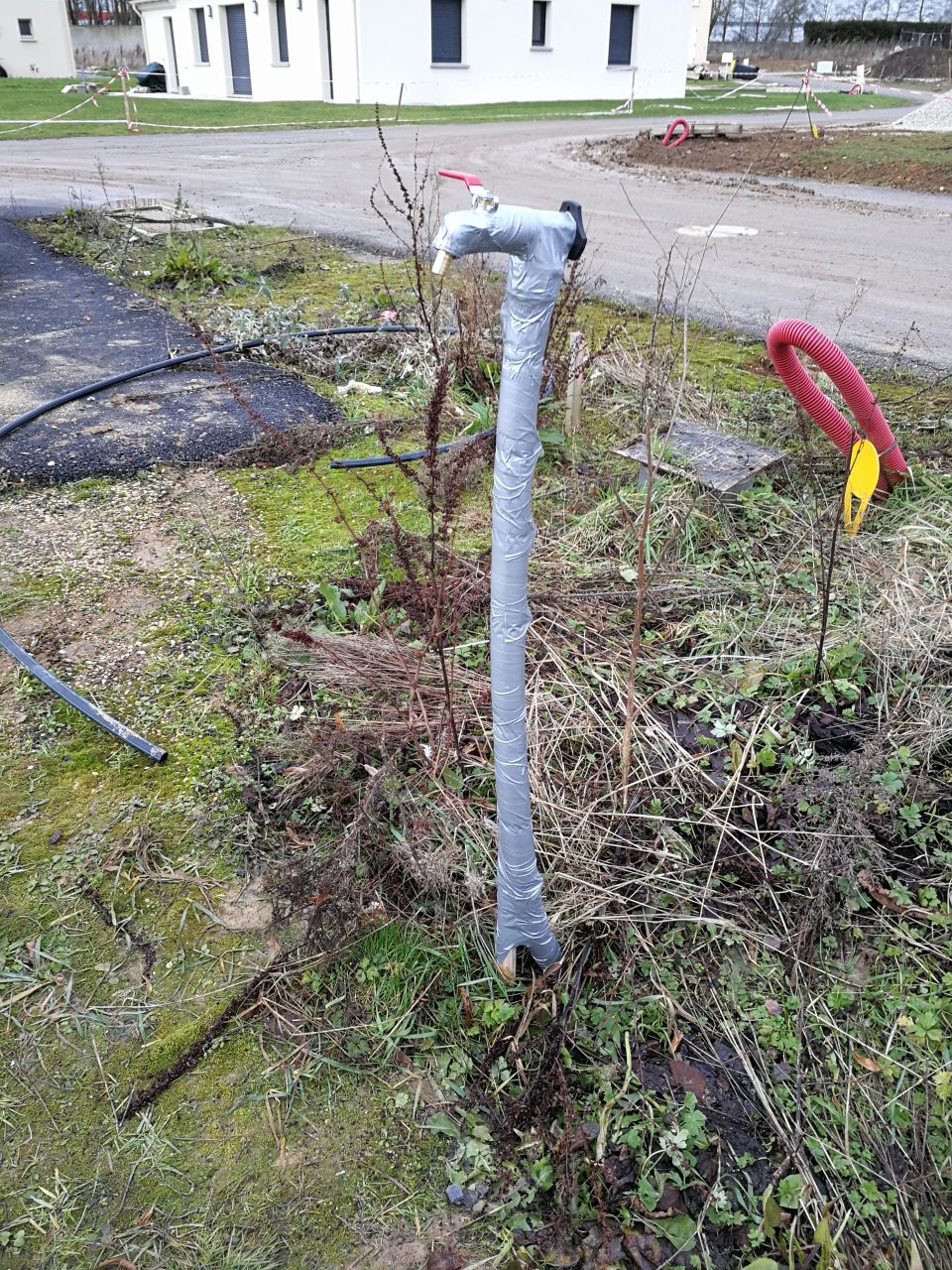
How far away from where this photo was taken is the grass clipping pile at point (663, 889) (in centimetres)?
173

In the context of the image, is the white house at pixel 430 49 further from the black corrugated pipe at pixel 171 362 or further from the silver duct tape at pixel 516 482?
the silver duct tape at pixel 516 482

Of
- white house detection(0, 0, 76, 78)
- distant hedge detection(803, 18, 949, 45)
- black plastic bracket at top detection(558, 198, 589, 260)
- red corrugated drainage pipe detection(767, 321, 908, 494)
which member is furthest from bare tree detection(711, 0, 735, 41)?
black plastic bracket at top detection(558, 198, 589, 260)

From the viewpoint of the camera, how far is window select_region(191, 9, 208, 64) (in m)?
Answer: 31.9

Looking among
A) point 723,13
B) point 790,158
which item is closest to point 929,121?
point 790,158

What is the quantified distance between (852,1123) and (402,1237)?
901mm

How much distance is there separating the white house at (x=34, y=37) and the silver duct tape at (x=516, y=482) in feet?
148

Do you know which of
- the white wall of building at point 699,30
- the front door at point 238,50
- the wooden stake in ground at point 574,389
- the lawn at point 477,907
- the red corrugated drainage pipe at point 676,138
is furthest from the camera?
the white wall of building at point 699,30

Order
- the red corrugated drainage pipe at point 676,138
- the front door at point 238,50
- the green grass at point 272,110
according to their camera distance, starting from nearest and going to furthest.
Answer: the red corrugated drainage pipe at point 676,138 < the green grass at point 272,110 < the front door at point 238,50

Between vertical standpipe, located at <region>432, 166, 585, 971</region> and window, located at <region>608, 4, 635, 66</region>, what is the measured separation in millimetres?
34031

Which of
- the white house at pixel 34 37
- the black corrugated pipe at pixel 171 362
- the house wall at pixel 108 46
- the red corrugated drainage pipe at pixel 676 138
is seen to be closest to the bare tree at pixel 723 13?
the house wall at pixel 108 46

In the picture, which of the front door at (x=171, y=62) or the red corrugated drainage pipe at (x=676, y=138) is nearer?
the red corrugated drainage pipe at (x=676, y=138)

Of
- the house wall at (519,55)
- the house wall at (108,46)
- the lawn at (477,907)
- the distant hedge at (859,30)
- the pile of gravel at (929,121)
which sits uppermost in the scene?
the distant hedge at (859,30)

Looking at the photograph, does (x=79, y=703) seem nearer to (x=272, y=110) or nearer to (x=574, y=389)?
(x=574, y=389)

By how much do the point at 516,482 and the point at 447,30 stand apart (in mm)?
30252
